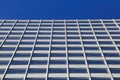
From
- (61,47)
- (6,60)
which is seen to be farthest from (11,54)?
(61,47)

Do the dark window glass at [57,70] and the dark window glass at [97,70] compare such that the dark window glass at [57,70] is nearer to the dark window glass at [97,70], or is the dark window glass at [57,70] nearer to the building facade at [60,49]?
the building facade at [60,49]

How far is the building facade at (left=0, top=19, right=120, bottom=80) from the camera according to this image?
48.3 metres

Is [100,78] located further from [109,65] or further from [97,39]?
[97,39]

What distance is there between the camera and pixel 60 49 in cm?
Result: 5766

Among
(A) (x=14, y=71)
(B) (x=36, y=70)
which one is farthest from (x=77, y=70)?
(A) (x=14, y=71)

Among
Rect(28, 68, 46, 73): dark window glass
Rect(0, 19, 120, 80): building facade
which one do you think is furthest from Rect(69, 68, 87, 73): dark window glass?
Rect(28, 68, 46, 73): dark window glass

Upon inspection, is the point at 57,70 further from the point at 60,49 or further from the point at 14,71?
the point at 60,49

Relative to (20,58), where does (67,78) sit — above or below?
below

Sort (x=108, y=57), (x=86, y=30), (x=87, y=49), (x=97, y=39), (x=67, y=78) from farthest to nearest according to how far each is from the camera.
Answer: (x=86, y=30), (x=97, y=39), (x=87, y=49), (x=108, y=57), (x=67, y=78)

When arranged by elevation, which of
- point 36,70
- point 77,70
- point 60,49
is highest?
point 60,49

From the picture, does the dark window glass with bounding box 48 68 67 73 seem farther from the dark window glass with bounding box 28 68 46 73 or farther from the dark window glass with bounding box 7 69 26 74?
the dark window glass with bounding box 7 69 26 74

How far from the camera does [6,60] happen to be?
53.1m

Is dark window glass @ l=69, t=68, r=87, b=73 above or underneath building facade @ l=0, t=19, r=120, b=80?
underneath

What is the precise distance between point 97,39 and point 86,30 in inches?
276
